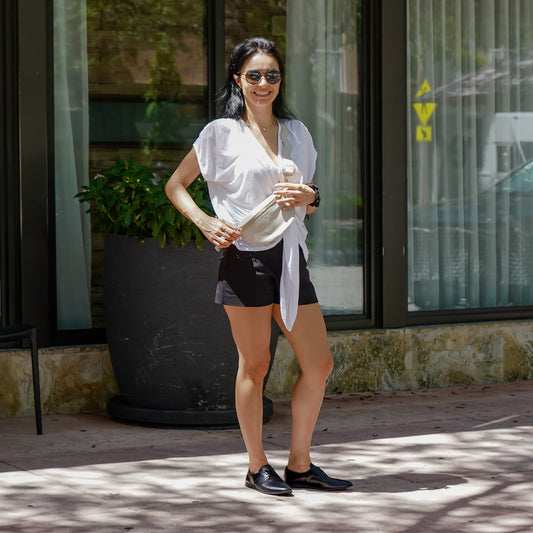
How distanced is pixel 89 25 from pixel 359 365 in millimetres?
2889

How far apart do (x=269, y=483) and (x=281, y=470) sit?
55 centimetres

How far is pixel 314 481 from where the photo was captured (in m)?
5.10

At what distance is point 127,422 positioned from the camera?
22.2 ft

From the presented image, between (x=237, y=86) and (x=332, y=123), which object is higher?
(x=332, y=123)

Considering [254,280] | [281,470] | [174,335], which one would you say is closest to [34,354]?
[174,335]

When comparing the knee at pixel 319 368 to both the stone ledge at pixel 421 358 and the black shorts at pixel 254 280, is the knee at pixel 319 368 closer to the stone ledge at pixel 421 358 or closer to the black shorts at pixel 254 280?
the black shorts at pixel 254 280

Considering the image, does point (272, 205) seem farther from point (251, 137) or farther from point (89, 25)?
point (89, 25)

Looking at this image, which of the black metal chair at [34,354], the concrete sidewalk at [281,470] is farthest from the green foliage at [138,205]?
the concrete sidewalk at [281,470]

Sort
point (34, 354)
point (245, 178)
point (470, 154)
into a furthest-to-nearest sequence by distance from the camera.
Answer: point (470, 154)
point (34, 354)
point (245, 178)

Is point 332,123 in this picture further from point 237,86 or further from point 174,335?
point 237,86

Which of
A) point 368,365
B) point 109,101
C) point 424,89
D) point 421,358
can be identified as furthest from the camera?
point 424,89

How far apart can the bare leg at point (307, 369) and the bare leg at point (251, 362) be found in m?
0.10

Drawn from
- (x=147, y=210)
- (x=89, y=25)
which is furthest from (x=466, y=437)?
(x=89, y=25)

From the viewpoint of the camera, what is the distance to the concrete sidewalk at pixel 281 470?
15.2ft
